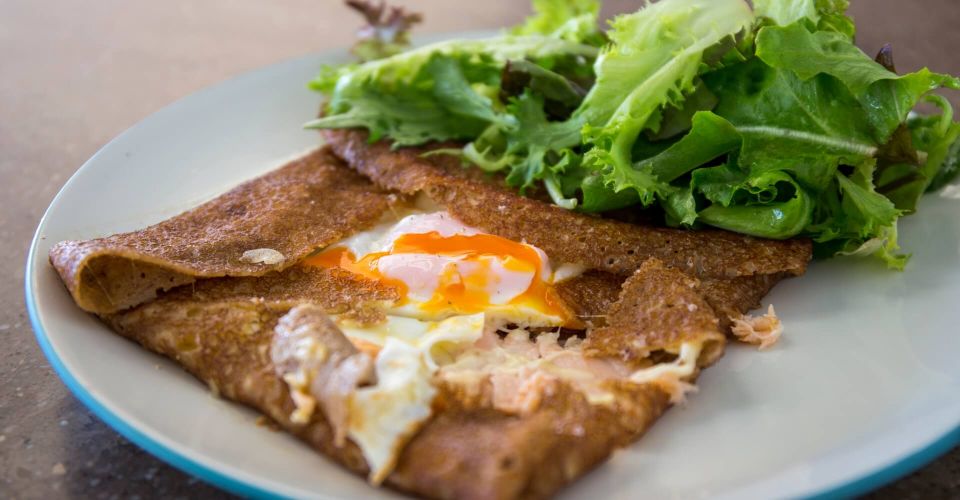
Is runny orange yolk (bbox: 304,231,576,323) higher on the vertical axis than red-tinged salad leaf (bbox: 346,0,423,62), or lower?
lower

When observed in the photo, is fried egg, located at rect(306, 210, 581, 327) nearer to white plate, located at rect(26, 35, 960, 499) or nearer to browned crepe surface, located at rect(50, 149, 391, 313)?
browned crepe surface, located at rect(50, 149, 391, 313)

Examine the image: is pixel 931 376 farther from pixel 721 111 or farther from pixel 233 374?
pixel 233 374

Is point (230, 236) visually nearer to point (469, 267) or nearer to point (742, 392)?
point (469, 267)

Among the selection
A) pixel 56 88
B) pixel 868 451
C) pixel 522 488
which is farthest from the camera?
pixel 56 88

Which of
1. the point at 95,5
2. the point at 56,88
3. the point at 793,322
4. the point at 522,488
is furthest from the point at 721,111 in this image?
the point at 95,5

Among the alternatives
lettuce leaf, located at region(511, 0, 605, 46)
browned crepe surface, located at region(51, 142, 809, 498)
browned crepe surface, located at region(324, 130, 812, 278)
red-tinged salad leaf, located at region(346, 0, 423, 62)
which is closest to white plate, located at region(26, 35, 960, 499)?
browned crepe surface, located at region(51, 142, 809, 498)

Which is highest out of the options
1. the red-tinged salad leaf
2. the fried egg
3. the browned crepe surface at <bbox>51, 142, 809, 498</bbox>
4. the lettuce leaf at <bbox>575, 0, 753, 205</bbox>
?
the lettuce leaf at <bbox>575, 0, 753, 205</bbox>

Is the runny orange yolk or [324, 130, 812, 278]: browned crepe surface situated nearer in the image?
the runny orange yolk
